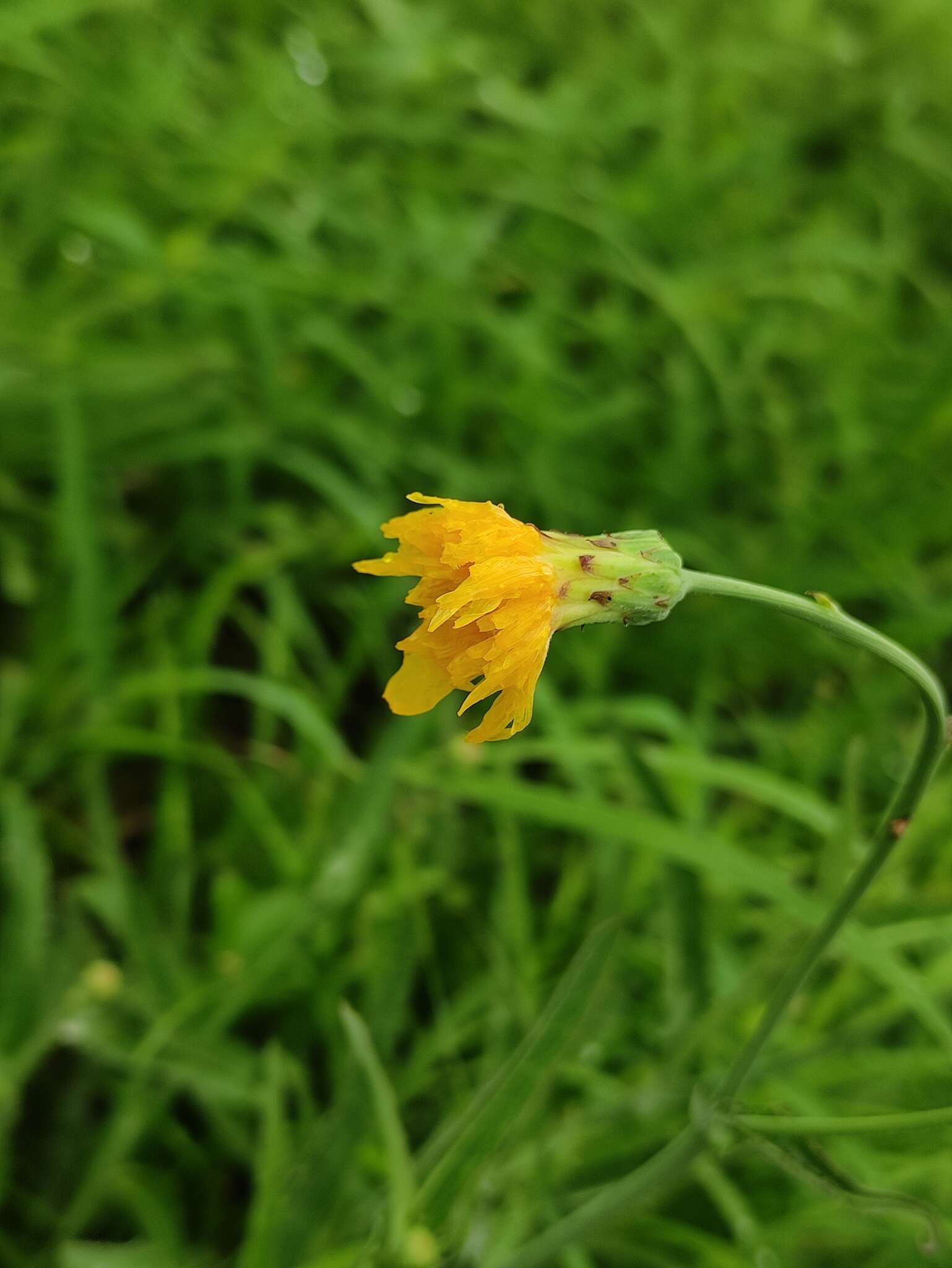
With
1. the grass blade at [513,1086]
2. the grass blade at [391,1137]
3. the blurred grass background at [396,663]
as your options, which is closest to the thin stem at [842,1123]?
the blurred grass background at [396,663]

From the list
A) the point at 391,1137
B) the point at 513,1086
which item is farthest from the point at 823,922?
the point at 391,1137

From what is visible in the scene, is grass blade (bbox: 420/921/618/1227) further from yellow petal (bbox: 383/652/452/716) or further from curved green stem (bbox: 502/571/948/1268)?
yellow petal (bbox: 383/652/452/716)

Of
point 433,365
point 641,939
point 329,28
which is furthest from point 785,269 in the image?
point 641,939

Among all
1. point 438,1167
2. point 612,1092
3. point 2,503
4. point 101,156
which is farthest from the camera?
point 101,156

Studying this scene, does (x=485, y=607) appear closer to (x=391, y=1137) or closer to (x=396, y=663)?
(x=391, y=1137)

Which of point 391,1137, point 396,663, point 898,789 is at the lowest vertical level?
point 396,663

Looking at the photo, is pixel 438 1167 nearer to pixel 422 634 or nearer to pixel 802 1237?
pixel 422 634

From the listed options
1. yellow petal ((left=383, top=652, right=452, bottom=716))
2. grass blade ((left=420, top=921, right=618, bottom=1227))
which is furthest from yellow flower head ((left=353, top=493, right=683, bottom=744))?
grass blade ((left=420, top=921, right=618, bottom=1227))
